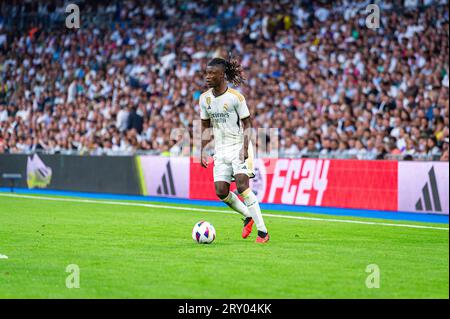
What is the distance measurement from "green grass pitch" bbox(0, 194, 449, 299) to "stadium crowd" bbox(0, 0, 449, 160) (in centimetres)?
573

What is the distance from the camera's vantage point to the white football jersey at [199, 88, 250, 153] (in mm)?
13516

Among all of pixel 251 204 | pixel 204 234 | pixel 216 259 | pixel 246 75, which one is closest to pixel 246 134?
pixel 251 204

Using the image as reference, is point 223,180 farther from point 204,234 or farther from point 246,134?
point 204,234

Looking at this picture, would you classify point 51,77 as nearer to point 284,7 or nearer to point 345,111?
point 284,7

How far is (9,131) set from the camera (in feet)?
113

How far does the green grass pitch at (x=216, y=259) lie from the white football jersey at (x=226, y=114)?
1.50 m

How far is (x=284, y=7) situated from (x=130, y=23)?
8.20 m

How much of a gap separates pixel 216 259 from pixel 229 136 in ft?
9.14

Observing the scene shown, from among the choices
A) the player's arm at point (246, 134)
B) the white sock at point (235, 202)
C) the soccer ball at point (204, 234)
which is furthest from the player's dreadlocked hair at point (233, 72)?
the soccer ball at point (204, 234)

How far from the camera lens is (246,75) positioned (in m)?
25.4

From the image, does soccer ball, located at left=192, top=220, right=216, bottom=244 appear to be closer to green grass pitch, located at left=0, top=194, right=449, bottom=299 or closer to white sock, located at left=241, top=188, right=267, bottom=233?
green grass pitch, located at left=0, top=194, right=449, bottom=299

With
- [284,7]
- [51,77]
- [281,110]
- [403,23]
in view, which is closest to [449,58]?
[403,23]

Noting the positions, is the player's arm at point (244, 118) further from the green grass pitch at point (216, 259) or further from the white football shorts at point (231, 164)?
the green grass pitch at point (216, 259)

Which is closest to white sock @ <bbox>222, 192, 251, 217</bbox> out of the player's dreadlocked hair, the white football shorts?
the white football shorts
